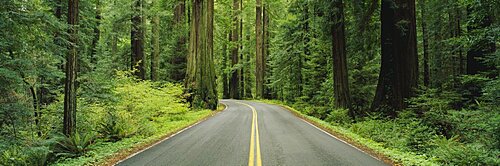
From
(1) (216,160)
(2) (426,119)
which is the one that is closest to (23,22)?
(1) (216,160)

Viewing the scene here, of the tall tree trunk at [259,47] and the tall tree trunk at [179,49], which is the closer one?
the tall tree trunk at [179,49]

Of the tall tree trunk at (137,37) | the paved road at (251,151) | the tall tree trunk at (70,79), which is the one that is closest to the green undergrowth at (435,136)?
the paved road at (251,151)

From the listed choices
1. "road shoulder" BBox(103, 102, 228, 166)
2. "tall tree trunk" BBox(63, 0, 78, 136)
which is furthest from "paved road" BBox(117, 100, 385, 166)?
"tall tree trunk" BBox(63, 0, 78, 136)

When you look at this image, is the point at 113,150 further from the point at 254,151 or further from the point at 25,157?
the point at 254,151

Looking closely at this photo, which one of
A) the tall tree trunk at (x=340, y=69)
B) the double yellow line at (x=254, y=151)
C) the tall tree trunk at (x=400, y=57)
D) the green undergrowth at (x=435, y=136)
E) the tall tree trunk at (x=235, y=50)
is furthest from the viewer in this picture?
the tall tree trunk at (x=235, y=50)

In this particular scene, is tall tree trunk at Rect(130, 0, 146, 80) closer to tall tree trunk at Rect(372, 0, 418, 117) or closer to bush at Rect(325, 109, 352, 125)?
bush at Rect(325, 109, 352, 125)

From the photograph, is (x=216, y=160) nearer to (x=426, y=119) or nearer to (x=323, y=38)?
(x=426, y=119)

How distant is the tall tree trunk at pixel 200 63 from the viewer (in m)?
22.3

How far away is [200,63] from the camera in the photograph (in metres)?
22.6

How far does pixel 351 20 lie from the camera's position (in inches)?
741

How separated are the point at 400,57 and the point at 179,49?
724 inches

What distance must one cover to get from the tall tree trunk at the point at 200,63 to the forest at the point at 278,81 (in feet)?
0.26

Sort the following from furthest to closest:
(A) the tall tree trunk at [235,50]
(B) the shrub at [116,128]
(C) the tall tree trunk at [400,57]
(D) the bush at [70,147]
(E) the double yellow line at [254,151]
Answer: (A) the tall tree trunk at [235,50], (C) the tall tree trunk at [400,57], (B) the shrub at [116,128], (D) the bush at [70,147], (E) the double yellow line at [254,151]

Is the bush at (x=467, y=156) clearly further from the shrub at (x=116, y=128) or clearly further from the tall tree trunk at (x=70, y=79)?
the tall tree trunk at (x=70, y=79)
